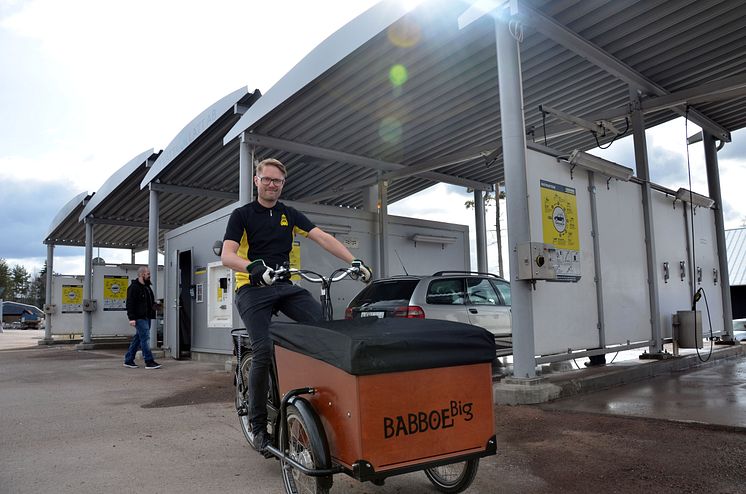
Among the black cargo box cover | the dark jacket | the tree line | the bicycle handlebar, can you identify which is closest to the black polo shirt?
the bicycle handlebar

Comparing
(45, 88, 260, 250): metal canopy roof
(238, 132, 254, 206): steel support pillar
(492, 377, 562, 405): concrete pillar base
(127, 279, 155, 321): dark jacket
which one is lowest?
(492, 377, 562, 405): concrete pillar base

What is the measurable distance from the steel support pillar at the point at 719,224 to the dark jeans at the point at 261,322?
9.94 m

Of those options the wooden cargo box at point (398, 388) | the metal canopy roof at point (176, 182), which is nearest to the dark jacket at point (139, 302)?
the metal canopy roof at point (176, 182)

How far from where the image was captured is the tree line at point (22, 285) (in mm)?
67188

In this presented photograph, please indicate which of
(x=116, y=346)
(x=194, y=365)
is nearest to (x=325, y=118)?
(x=194, y=365)

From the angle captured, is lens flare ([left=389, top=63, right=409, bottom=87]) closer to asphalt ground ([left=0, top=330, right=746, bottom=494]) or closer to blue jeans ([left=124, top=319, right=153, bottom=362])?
asphalt ground ([left=0, top=330, right=746, bottom=494])

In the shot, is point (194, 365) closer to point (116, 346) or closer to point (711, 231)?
point (116, 346)

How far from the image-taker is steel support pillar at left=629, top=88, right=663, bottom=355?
8.31m

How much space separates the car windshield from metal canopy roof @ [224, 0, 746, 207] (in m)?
2.83

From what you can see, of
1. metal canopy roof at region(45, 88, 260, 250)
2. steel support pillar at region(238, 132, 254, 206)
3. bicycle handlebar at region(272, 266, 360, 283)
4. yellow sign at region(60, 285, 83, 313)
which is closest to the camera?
bicycle handlebar at region(272, 266, 360, 283)

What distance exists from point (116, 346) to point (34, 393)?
10211mm

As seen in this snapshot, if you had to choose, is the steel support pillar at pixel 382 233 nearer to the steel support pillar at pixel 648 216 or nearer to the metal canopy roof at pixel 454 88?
the metal canopy roof at pixel 454 88

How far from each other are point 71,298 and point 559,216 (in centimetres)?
1838

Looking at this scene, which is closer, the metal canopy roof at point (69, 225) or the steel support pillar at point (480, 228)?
the steel support pillar at point (480, 228)
